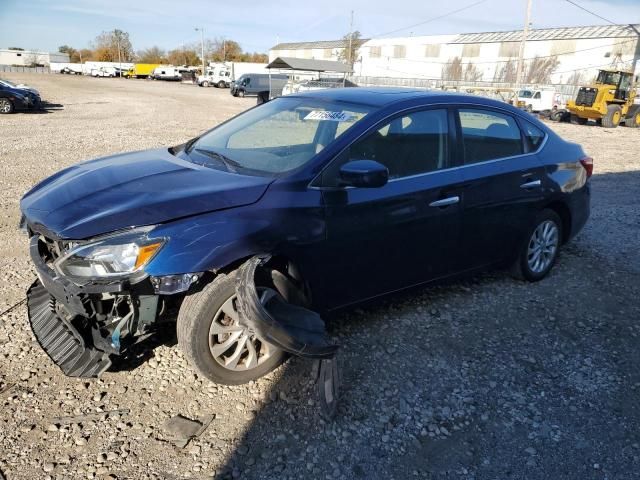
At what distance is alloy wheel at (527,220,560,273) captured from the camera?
4477 millimetres

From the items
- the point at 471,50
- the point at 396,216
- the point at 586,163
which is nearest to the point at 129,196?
the point at 396,216

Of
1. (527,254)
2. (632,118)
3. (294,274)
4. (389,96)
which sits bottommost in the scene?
(632,118)

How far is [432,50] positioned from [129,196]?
2767 inches

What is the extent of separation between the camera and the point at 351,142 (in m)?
3.18

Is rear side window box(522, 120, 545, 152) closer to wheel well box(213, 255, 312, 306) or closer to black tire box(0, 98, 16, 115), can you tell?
wheel well box(213, 255, 312, 306)

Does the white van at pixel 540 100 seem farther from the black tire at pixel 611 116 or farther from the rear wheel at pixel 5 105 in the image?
the rear wheel at pixel 5 105

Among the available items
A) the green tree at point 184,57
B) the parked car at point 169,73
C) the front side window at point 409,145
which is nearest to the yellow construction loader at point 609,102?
the front side window at point 409,145

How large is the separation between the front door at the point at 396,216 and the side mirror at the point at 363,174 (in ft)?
0.46

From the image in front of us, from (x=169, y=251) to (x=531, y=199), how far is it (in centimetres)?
304

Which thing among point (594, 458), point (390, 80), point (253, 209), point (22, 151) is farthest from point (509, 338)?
point (390, 80)

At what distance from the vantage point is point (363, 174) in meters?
2.88

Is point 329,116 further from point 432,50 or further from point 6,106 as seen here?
point 432,50

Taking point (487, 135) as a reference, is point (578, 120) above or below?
below

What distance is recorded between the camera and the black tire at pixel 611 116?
23.8 m
